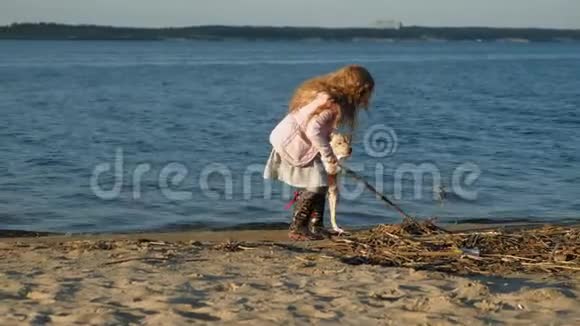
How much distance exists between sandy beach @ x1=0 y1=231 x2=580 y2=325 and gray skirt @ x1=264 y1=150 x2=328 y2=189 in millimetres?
872

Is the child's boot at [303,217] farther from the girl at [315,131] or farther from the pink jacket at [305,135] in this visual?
the pink jacket at [305,135]

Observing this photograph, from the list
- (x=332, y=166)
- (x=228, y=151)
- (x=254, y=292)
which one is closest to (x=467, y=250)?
(x=332, y=166)

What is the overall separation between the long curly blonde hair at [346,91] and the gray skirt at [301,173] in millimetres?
388

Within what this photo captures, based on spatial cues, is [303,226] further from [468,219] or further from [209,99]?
[209,99]

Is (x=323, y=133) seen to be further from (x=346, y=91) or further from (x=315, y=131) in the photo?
(x=346, y=91)

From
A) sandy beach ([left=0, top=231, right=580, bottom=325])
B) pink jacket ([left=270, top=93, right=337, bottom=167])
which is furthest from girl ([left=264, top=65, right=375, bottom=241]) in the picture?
sandy beach ([left=0, top=231, right=580, bottom=325])

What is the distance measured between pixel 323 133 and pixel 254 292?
7.41 ft

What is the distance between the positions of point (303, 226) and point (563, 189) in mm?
6173

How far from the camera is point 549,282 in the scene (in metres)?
6.62

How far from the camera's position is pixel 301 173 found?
834 cm

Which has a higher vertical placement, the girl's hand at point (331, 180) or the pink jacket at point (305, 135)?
the pink jacket at point (305, 135)

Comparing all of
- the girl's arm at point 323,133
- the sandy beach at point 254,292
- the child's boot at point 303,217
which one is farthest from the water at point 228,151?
the sandy beach at point 254,292

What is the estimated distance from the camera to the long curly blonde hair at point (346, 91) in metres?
8.11

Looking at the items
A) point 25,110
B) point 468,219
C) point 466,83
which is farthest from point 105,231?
point 466,83
